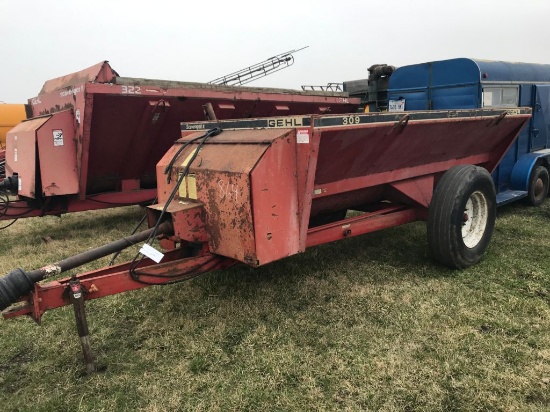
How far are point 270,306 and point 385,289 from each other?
3.26 ft

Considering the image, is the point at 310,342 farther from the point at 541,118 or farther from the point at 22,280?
the point at 541,118

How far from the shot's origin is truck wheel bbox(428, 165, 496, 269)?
392cm

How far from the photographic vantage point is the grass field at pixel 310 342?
2438 mm

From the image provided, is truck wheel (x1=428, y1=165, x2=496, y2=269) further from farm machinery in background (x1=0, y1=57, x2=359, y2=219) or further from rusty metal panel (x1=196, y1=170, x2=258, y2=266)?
farm machinery in background (x1=0, y1=57, x2=359, y2=219)

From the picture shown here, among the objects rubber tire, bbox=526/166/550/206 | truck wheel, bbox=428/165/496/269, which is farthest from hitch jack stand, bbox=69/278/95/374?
rubber tire, bbox=526/166/550/206

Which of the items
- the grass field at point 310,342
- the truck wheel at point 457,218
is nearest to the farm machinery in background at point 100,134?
the grass field at point 310,342

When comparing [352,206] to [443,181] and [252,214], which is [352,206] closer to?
[443,181]

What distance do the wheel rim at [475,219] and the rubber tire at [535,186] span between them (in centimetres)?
248

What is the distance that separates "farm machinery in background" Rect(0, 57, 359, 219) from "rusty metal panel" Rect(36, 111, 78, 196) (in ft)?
0.04

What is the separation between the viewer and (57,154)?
5348 millimetres

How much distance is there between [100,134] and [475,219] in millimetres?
4322

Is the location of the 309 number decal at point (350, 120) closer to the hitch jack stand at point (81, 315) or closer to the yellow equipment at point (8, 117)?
the hitch jack stand at point (81, 315)

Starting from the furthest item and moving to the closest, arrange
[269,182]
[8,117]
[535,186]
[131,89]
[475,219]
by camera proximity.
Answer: [8,117], [535,186], [131,89], [475,219], [269,182]

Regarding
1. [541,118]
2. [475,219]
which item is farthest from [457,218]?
[541,118]
